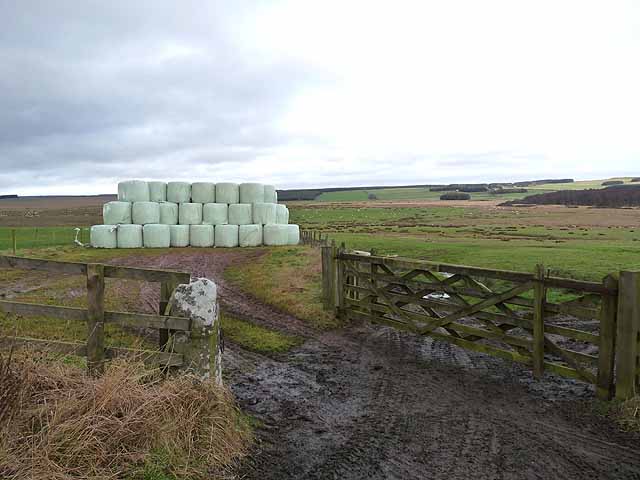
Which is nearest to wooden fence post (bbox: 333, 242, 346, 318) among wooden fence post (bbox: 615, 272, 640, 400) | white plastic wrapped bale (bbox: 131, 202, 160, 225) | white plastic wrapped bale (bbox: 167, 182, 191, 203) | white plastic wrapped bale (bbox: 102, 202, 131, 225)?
wooden fence post (bbox: 615, 272, 640, 400)

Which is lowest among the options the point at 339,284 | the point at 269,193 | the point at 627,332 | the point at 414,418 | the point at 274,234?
the point at 414,418

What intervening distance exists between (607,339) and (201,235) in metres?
24.5

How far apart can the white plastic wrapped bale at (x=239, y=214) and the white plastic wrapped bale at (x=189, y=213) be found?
68.7 inches

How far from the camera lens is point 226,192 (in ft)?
97.9

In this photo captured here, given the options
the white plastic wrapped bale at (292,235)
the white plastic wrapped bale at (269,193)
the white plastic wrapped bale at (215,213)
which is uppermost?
the white plastic wrapped bale at (269,193)

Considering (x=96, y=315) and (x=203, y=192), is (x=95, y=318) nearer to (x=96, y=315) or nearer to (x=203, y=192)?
(x=96, y=315)

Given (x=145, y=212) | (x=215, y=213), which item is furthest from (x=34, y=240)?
(x=215, y=213)

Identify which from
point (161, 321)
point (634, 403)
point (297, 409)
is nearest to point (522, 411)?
point (634, 403)

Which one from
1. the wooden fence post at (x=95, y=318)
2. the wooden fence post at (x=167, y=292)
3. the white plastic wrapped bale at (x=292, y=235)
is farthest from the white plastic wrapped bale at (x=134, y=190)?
the wooden fence post at (x=95, y=318)

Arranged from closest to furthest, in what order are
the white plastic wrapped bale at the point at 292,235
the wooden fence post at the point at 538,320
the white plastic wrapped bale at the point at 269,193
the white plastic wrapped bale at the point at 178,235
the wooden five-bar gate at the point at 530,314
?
the wooden five-bar gate at the point at 530,314 < the wooden fence post at the point at 538,320 < the white plastic wrapped bale at the point at 178,235 < the white plastic wrapped bale at the point at 292,235 < the white plastic wrapped bale at the point at 269,193

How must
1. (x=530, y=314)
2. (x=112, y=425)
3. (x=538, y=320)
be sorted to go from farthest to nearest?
(x=530, y=314) < (x=538, y=320) < (x=112, y=425)

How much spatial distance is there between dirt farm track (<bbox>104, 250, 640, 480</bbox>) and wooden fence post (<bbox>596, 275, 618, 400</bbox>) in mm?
344

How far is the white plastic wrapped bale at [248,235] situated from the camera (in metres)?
29.5

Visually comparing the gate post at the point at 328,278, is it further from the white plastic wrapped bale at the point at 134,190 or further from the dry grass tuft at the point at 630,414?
Answer: the white plastic wrapped bale at the point at 134,190
